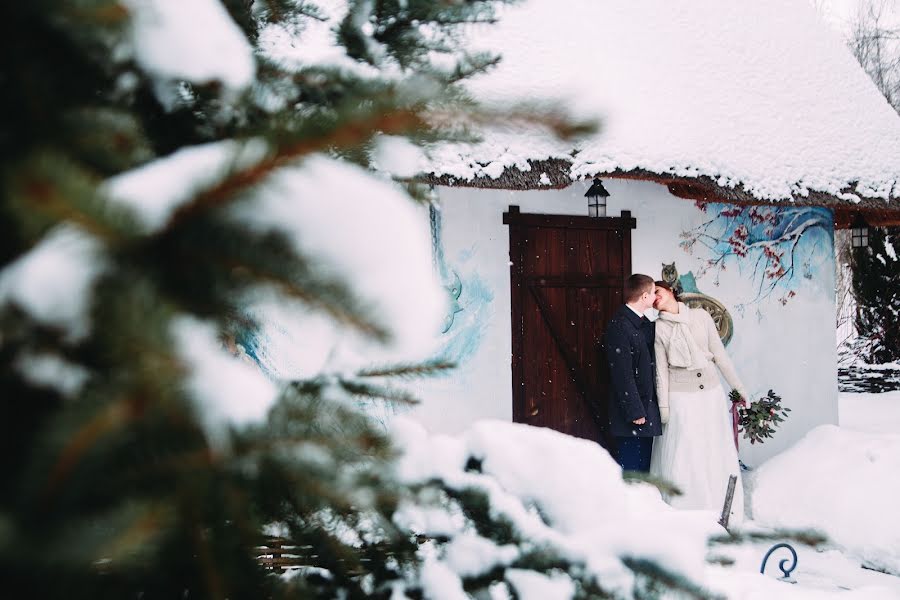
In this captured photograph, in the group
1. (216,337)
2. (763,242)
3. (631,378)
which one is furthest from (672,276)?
(216,337)

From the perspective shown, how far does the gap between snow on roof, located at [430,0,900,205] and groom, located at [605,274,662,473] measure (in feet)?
2.77

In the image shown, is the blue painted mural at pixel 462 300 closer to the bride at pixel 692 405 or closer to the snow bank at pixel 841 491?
the bride at pixel 692 405

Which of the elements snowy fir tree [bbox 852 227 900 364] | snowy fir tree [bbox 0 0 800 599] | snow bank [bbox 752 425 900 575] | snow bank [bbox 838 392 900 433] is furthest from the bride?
snowy fir tree [bbox 852 227 900 364]

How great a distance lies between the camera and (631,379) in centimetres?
498

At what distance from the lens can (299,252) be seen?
550 millimetres

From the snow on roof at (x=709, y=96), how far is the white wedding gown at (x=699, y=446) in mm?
1528

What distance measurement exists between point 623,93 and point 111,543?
232 inches

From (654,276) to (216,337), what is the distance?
568 cm

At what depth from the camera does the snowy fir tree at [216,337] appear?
0.50m

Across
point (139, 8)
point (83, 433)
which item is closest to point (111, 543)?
point (83, 433)

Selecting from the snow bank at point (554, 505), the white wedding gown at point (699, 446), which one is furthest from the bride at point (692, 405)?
the snow bank at point (554, 505)

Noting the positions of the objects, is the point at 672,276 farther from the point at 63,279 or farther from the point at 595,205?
the point at 63,279

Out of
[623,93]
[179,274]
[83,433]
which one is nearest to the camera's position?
[83,433]

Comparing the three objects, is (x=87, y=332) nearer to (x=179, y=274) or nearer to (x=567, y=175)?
(x=179, y=274)
